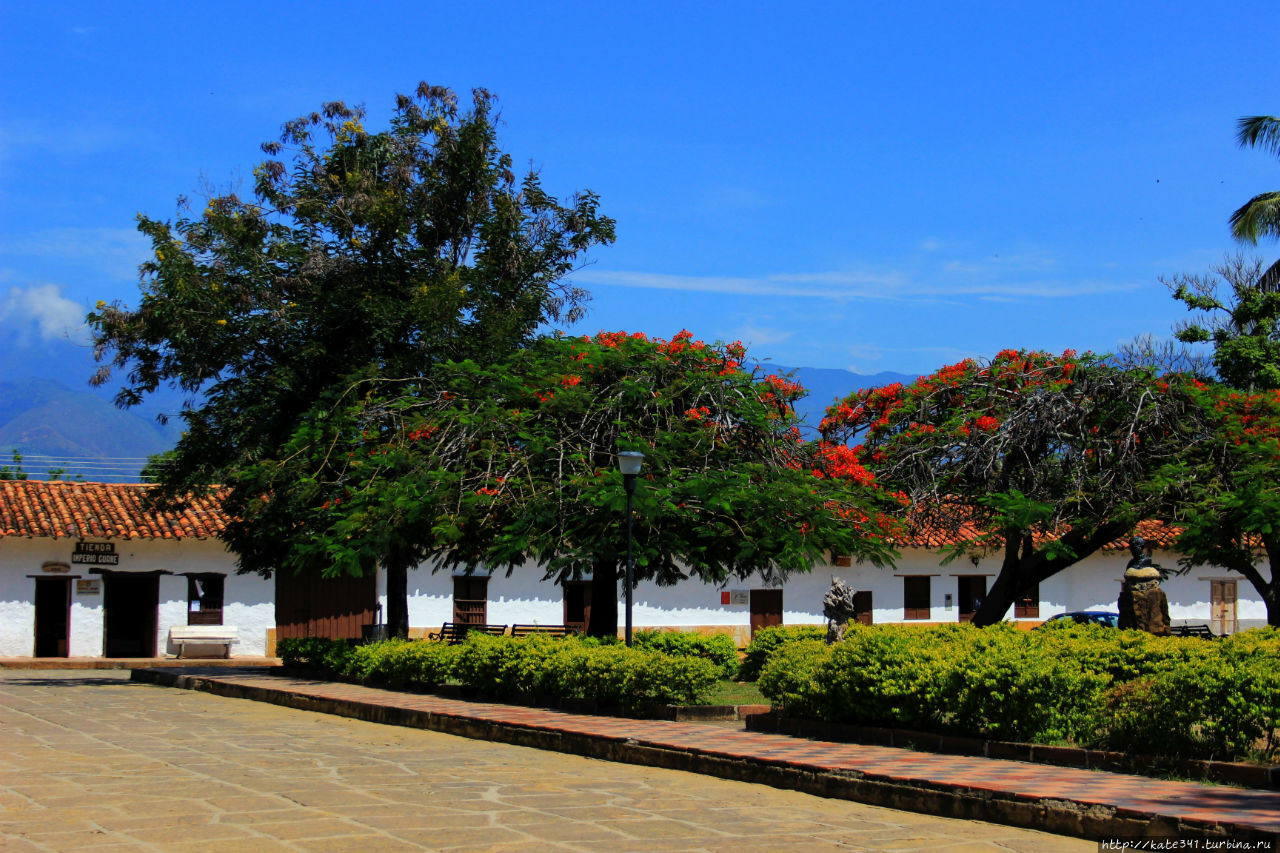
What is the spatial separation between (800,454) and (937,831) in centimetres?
1053

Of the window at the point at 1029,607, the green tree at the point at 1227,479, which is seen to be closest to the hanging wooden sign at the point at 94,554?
the green tree at the point at 1227,479

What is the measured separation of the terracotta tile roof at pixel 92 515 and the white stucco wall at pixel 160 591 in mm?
382

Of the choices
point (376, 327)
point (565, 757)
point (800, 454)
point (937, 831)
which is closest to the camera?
point (937, 831)

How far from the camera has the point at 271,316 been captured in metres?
20.1

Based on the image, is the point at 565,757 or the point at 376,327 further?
the point at 376,327

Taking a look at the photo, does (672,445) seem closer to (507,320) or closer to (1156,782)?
(507,320)

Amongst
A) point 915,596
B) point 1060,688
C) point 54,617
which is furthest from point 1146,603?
point 54,617

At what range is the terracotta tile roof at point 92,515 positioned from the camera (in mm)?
25766

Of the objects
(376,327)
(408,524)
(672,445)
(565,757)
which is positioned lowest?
(565,757)

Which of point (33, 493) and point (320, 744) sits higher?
point (33, 493)

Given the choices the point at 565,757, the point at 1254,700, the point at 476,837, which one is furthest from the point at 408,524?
the point at 1254,700

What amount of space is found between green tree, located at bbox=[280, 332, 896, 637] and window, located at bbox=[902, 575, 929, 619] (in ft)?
45.2

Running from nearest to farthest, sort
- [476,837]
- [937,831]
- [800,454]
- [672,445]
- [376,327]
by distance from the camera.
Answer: [476,837], [937,831], [672,445], [800,454], [376,327]

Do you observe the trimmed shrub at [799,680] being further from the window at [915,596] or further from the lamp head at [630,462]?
the window at [915,596]
